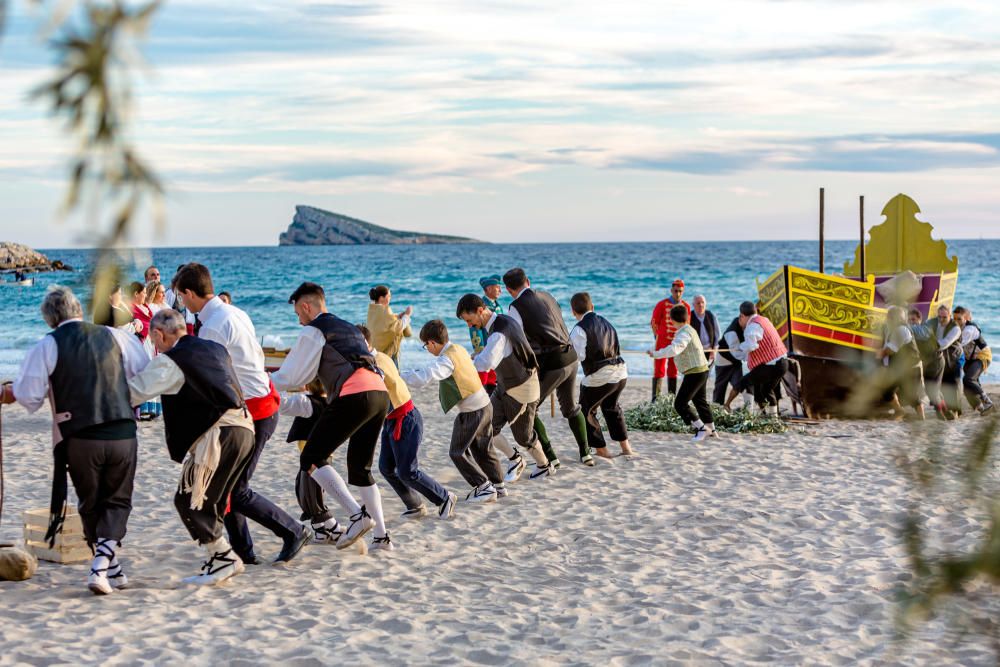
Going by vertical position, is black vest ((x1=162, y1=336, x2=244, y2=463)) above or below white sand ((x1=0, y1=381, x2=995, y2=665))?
above

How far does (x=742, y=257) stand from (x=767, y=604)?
85004 millimetres

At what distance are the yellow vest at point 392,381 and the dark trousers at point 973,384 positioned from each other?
8560 millimetres

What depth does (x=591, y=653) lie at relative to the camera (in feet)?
17.4

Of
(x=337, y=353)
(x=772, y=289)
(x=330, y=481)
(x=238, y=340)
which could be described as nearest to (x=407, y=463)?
(x=330, y=481)

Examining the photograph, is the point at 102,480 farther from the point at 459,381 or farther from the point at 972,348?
the point at 972,348

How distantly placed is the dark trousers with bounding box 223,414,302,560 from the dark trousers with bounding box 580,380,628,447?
3.80m

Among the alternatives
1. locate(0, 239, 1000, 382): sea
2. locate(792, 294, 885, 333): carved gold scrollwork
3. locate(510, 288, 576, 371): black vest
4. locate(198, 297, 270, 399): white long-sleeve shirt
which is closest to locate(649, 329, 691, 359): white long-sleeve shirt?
locate(510, 288, 576, 371): black vest

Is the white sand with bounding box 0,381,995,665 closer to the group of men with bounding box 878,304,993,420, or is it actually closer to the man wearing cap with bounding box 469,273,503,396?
the man wearing cap with bounding box 469,273,503,396

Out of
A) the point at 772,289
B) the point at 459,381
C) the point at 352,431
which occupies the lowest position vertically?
the point at 352,431

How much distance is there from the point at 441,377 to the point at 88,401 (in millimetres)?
2726

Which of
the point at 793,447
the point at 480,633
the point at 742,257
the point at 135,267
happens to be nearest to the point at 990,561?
the point at 135,267

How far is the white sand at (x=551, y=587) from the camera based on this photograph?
5.32 meters

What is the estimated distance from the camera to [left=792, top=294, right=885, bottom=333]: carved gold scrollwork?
13773mm

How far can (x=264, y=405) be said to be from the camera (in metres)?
6.45
